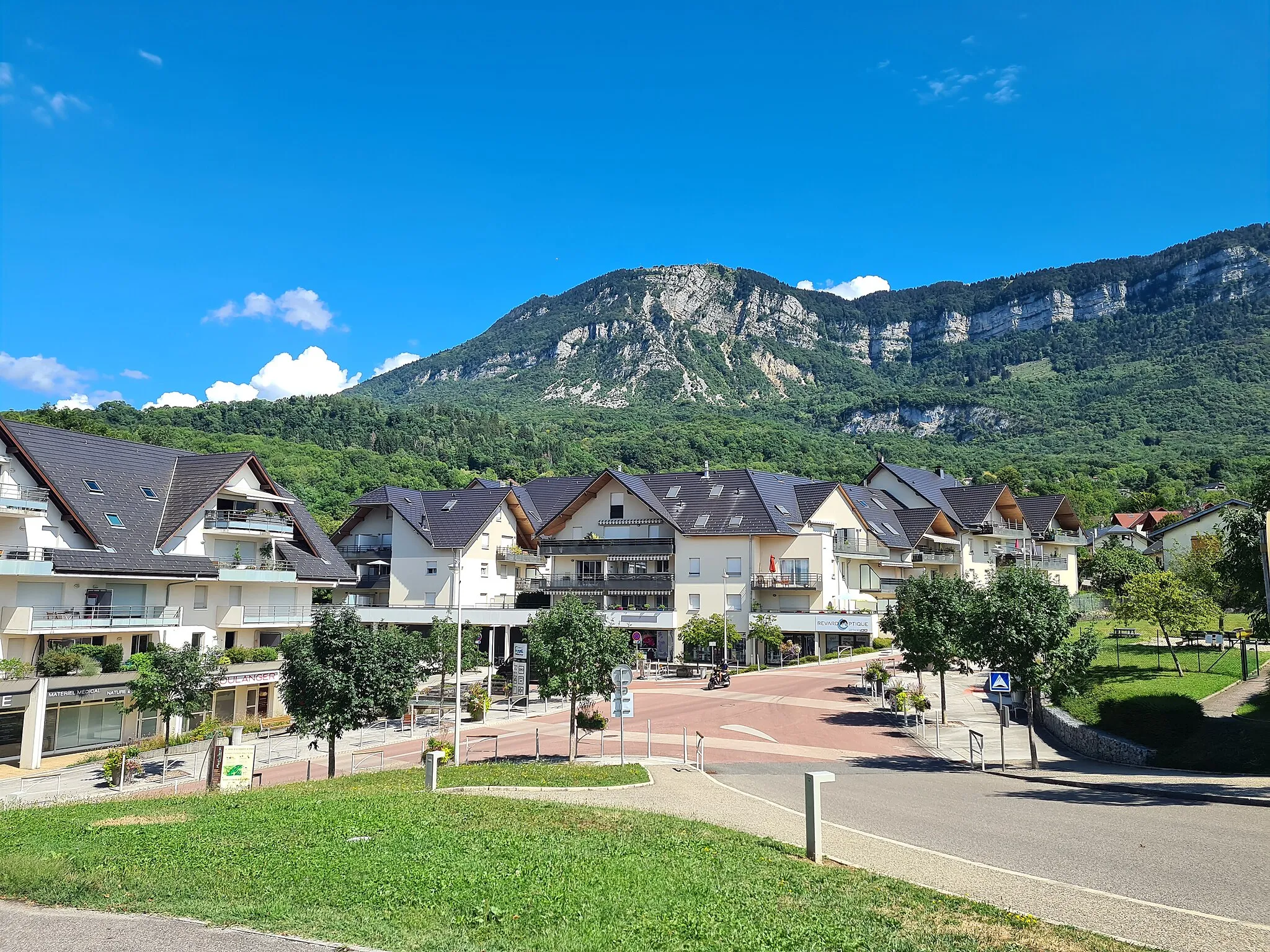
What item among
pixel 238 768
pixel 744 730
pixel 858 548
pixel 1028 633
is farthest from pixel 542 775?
pixel 858 548

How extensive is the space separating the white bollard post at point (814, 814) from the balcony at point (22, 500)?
108ft

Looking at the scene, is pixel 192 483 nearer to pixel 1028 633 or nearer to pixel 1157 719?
pixel 1028 633

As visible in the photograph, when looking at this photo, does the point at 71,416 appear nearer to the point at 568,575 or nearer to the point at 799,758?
the point at 568,575

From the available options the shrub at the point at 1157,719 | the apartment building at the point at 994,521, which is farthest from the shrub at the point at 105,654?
the apartment building at the point at 994,521

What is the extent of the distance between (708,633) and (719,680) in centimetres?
997

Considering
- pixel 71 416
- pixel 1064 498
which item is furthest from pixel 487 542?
pixel 1064 498

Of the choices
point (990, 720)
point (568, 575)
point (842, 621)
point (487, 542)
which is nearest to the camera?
point (990, 720)

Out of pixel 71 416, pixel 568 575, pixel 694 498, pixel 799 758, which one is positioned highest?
pixel 71 416

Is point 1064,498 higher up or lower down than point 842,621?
higher up

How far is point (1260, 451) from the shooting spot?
452ft

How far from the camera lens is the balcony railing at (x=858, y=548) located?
209ft

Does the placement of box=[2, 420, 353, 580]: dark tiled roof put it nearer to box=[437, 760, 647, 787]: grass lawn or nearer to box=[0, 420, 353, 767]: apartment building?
box=[0, 420, 353, 767]: apartment building

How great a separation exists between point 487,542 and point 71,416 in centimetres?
4407

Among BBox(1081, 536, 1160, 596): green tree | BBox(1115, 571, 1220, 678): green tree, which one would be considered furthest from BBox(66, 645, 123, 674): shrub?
BBox(1081, 536, 1160, 596): green tree
